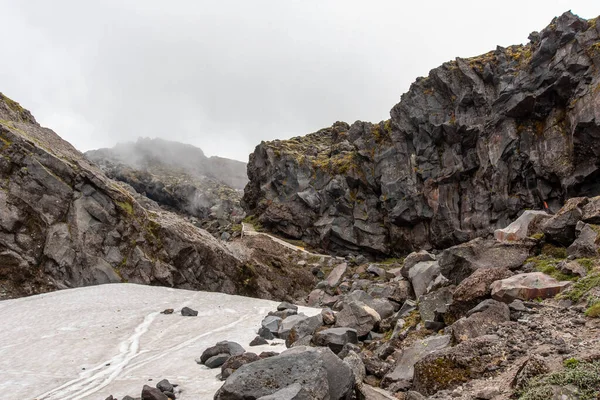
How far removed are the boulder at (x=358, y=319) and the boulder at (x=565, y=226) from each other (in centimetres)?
863

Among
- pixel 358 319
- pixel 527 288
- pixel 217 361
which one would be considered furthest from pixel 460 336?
pixel 217 361

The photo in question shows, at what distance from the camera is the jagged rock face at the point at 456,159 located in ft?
181

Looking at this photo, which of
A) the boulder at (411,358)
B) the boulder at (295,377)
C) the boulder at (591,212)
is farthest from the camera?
the boulder at (591,212)

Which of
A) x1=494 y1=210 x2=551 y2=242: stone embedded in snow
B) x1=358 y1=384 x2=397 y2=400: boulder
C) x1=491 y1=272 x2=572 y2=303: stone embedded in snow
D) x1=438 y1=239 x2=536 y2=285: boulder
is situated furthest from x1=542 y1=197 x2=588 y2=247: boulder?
x1=358 y1=384 x2=397 y2=400: boulder

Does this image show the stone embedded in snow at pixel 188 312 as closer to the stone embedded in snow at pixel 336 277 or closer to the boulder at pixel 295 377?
the boulder at pixel 295 377

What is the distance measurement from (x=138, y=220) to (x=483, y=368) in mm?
37154

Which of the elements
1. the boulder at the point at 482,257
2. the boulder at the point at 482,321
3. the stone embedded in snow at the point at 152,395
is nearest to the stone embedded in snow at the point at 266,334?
Answer: the stone embedded in snow at the point at 152,395

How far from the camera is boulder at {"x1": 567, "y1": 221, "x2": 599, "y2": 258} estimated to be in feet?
47.5

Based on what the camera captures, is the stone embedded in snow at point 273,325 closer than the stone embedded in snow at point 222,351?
No

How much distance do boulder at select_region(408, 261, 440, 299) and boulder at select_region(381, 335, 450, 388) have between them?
9.46m

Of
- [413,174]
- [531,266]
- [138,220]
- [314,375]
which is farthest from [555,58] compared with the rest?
[314,375]

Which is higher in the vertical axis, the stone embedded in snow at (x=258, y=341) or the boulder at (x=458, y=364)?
the boulder at (x=458, y=364)

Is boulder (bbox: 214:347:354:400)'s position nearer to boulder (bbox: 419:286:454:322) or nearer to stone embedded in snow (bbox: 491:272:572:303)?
stone embedded in snow (bbox: 491:272:572:303)

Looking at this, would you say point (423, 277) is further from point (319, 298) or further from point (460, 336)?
point (319, 298)
